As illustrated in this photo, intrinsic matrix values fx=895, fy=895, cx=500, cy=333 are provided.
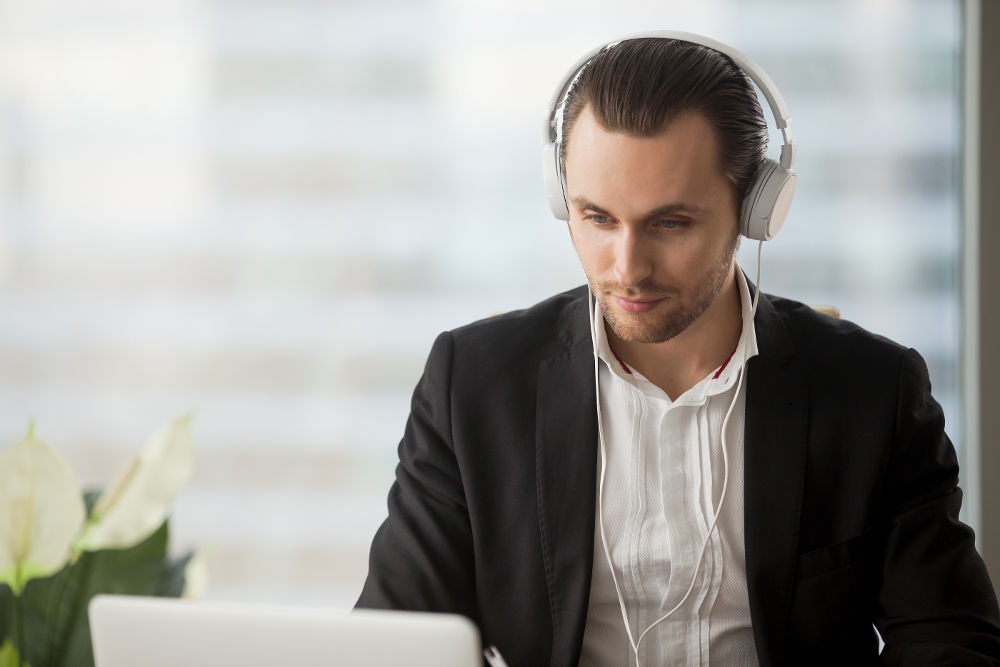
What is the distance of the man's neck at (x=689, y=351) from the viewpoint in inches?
52.7

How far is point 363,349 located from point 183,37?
88 cm

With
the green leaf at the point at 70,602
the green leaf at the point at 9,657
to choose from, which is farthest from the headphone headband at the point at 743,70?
the green leaf at the point at 9,657

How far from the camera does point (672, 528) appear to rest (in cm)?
124

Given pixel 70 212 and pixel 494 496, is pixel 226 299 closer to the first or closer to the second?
pixel 70 212

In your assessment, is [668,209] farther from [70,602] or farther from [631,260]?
[70,602]

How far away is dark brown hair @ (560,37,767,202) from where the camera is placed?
1.16 metres

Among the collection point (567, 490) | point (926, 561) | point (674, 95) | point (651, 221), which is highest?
point (674, 95)

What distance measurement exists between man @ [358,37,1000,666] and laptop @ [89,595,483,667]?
0.51 m

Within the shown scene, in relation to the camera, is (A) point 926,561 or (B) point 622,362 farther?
(B) point 622,362

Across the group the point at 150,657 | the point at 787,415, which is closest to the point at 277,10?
the point at 787,415

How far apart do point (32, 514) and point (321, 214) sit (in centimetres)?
143

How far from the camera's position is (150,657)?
0.75 metres

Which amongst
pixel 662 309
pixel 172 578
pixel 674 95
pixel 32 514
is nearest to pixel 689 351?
pixel 662 309

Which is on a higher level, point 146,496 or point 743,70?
point 743,70
